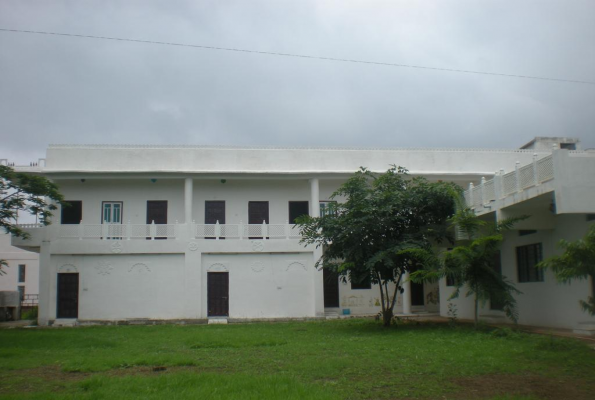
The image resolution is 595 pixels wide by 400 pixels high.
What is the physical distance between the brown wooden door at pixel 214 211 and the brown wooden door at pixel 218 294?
9.47ft

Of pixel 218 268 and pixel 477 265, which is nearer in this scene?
pixel 477 265

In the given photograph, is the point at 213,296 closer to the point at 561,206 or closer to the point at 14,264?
the point at 561,206

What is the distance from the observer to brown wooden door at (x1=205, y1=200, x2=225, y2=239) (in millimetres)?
27250

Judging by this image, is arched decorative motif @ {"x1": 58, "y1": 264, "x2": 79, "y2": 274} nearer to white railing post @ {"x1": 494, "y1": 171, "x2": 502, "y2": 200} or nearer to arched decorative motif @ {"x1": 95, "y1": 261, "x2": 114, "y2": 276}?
arched decorative motif @ {"x1": 95, "y1": 261, "x2": 114, "y2": 276}

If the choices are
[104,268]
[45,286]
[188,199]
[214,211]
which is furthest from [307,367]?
[45,286]

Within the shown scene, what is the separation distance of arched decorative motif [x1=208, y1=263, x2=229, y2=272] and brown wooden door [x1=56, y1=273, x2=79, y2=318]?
5.84m

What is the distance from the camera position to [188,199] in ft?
85.3

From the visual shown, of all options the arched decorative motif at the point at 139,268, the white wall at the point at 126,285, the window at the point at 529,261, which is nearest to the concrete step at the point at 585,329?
the window at the point at 529,261

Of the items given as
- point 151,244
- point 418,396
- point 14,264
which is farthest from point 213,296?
point 14,264

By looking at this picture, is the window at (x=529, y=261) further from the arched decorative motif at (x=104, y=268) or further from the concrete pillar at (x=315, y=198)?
the arched decorative motif at (x=104, y=268)

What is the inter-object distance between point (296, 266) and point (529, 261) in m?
10.4

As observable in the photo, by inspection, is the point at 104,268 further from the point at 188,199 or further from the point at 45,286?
the point at 188,199

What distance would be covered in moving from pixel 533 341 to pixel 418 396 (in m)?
6.44

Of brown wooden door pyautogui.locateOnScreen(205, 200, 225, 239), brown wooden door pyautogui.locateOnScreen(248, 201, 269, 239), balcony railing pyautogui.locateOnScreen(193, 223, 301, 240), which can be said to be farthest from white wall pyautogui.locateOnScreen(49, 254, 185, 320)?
brown wooden door pyautogui.locateOnScreen(248, 201, 269, 239)
